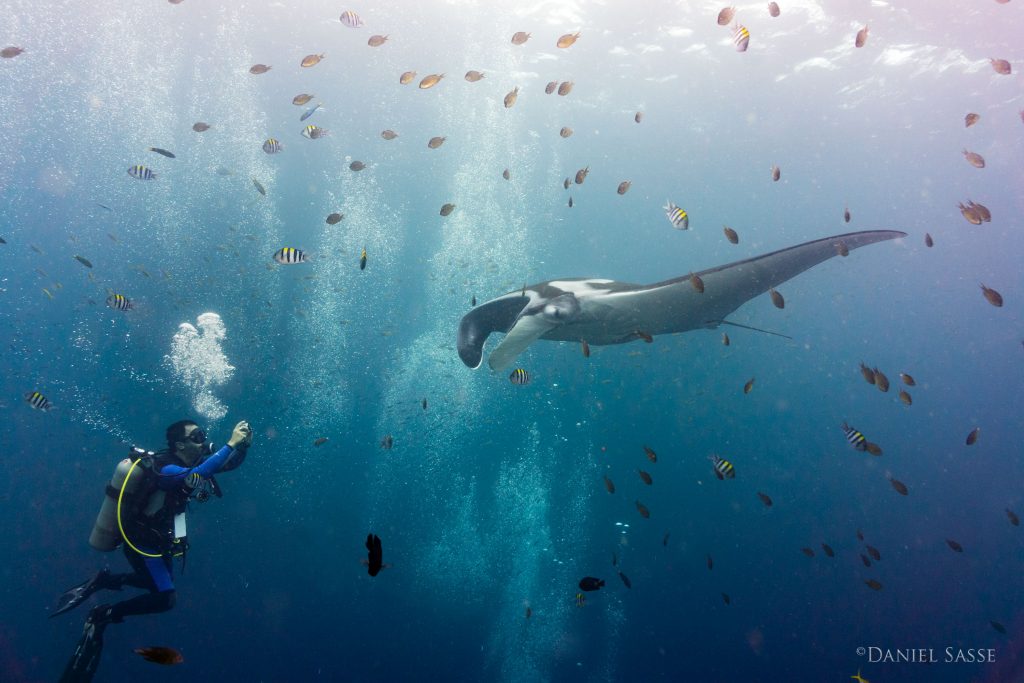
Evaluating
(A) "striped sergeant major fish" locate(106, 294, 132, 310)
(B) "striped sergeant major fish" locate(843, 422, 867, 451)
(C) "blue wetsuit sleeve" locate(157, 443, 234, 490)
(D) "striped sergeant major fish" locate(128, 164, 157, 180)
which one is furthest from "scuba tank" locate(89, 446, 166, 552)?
(B) "striped sergeant major fish" locate(843, 422, 867, 451)

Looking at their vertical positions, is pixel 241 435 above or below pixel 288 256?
below

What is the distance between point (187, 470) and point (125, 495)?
2.87 feet

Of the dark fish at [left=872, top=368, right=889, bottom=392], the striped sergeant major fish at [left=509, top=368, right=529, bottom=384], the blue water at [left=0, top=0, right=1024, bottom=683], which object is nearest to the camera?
the dark fish at [left=872, top=368, right=889, bottom=392]

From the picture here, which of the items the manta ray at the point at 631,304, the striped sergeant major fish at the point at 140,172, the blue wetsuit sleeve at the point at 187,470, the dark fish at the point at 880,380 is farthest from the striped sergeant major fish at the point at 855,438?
the striped sergeant major fish at the point at 140,172

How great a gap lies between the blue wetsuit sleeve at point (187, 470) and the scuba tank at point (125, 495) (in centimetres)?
24

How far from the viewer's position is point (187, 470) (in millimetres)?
5660

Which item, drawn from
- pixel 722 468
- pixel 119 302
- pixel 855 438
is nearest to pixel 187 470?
pixel 119 302

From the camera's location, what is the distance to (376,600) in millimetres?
21578

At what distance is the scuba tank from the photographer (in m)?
5.78

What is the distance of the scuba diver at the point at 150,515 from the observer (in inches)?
227

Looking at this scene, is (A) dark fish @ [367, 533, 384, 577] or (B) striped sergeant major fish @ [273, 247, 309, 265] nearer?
(A) dark fish @ [367, 533, 384, 577]

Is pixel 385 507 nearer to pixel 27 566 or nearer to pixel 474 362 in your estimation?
pixel 27 566

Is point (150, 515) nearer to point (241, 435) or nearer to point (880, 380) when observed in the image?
point (241, 435)

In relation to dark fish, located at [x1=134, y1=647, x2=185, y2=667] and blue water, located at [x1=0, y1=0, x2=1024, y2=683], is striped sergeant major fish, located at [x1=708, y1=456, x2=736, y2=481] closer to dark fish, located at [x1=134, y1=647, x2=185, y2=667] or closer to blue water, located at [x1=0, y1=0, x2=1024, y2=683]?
dark fish, located at [x1=134, y1=647, x2=185, y2=667]
